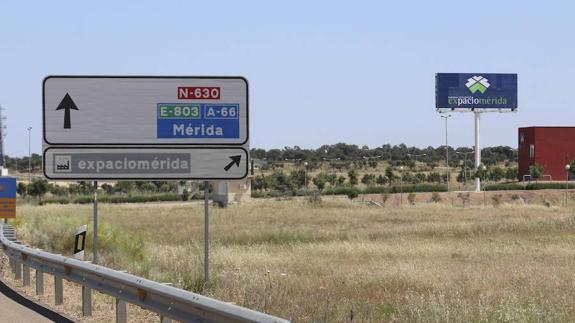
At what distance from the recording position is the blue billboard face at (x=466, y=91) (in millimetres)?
95938

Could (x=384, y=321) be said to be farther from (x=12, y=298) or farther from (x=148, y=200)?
(x=148, y=200)

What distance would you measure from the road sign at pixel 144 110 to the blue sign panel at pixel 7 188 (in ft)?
40.4

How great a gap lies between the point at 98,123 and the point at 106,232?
1152 cm

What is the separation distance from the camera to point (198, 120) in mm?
13016

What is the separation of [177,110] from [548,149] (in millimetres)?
94325

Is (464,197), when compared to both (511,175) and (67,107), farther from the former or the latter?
(67,107)

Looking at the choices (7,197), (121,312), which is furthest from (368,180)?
(121,312)

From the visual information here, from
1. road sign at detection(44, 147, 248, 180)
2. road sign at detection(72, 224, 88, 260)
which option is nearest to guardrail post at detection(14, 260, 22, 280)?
road sign at detection(72, 224, 88, 260)

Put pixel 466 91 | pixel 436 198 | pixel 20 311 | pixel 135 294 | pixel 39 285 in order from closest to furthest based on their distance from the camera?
1. pixel 135 294
2. pixel 20 311
3. pixel 39 285
4. pixel 436 198
5. pixel 466 91

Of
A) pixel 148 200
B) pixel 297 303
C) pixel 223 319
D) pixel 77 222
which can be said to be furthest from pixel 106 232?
pixel 148 200

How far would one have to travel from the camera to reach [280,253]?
26.0 m

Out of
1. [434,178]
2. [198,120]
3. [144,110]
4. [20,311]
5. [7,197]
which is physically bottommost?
[434,178]

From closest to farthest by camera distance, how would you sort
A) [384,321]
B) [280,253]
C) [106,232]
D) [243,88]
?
[384,321] → [243,88] → [106,232] → [280,253]

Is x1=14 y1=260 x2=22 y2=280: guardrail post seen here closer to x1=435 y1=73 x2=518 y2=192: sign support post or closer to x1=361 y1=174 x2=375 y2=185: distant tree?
x1=435 y1=73 x2=518 y2=192: sign support post
